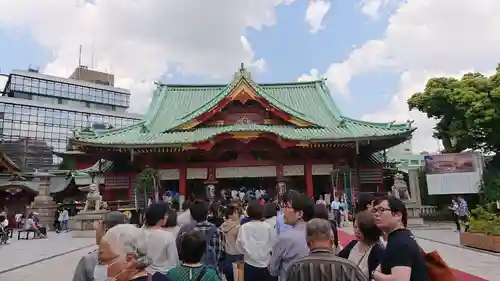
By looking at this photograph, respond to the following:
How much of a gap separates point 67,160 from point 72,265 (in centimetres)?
3255

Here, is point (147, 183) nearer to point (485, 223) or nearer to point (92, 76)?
point (485, 223)

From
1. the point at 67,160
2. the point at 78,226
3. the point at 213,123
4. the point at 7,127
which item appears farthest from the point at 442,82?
the point at 7,127

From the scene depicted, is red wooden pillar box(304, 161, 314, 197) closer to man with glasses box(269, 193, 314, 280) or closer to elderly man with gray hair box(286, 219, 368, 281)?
man with glasses box(269, 193, 314, 280)

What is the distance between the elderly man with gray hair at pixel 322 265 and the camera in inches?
107

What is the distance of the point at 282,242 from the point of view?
14.5 feet

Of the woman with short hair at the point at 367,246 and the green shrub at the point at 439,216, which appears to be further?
the green shrub at the point at 439,216

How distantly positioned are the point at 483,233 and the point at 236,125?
12.3 m

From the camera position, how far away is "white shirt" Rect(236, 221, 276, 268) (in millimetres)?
5059

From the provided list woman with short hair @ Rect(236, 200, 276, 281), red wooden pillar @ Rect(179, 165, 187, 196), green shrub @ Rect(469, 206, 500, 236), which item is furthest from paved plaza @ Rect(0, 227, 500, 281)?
red wooden pillar @ Rect(179, 165, 187, 196)

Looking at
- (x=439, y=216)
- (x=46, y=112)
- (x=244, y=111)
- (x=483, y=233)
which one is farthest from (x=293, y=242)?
(x=46, y=112)

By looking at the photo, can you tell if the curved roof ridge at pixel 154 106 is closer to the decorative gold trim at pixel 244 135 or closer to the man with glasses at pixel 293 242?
the decorative gold trim at pixel 244 135

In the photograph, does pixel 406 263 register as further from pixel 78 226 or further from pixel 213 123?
pixel 213 123

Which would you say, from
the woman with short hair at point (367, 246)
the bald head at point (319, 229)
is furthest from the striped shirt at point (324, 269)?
the woman with short hair at point (367, 246)

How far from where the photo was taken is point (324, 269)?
275 centimetres
